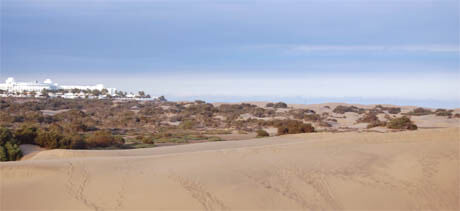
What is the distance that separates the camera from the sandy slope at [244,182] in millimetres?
9930

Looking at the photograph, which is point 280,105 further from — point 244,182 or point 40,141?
point 244,182

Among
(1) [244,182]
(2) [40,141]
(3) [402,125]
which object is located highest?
(1) [244,182]

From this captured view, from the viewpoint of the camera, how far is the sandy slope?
32.6ft

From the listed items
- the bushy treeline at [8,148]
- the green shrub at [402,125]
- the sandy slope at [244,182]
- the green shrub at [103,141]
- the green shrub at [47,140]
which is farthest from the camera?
the green shrub at [402,125]

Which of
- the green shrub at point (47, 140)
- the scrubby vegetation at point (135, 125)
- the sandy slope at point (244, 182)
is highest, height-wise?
the sandy slope at point (244, 182)

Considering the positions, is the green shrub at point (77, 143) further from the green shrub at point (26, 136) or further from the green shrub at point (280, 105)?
the green shrub at point (280, 105)

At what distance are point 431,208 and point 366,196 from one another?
5.18ft

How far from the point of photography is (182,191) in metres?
10.4

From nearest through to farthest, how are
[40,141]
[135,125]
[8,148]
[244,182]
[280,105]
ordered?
[244,182]
[8,148]
[40,141]
[135,125]
[280,105]

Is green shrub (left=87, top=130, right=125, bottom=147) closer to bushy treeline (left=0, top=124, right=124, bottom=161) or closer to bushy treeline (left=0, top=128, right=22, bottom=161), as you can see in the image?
bushy treeline (left=0, top=124, right=124, bottom=161)

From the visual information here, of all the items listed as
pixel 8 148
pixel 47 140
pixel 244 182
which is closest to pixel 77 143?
pixel 47 140

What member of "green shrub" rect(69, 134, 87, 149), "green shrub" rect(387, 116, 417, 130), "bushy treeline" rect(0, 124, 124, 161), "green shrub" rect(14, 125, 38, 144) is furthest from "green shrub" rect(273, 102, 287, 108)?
"green shrub" rect(14, 125, 38, 144)

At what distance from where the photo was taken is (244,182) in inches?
442

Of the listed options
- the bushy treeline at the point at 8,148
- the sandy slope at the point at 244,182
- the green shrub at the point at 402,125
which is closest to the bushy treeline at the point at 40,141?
the bushy treeline at the point at 8,148
